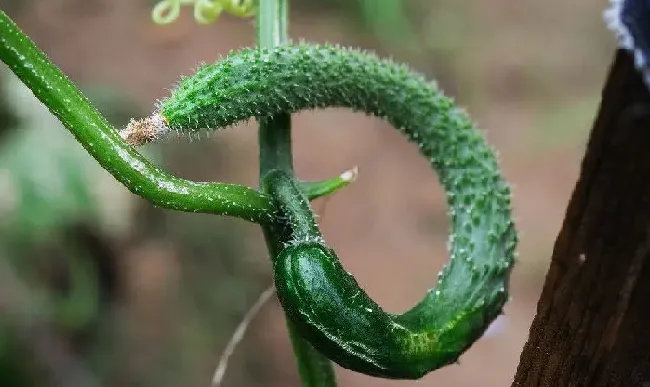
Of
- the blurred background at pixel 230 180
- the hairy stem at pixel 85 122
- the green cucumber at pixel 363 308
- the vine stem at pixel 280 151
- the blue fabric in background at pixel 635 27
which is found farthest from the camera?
the blurred background at pixel 230 180

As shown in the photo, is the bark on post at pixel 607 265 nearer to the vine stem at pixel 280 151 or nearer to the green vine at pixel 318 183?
the green vine at pixel 318 183

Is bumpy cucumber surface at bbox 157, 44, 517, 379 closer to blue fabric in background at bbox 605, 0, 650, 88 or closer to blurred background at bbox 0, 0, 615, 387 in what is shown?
blue fabric in background at bbox 605, 0, 650, 88

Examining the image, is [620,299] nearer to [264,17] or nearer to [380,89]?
[380,89]

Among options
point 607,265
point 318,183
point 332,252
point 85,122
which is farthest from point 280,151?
point 607,265

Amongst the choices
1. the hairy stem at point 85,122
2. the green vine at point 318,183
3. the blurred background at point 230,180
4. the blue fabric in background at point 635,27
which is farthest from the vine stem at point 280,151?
the blurred background at point 230,180

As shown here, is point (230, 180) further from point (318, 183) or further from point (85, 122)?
point (85, 122)
